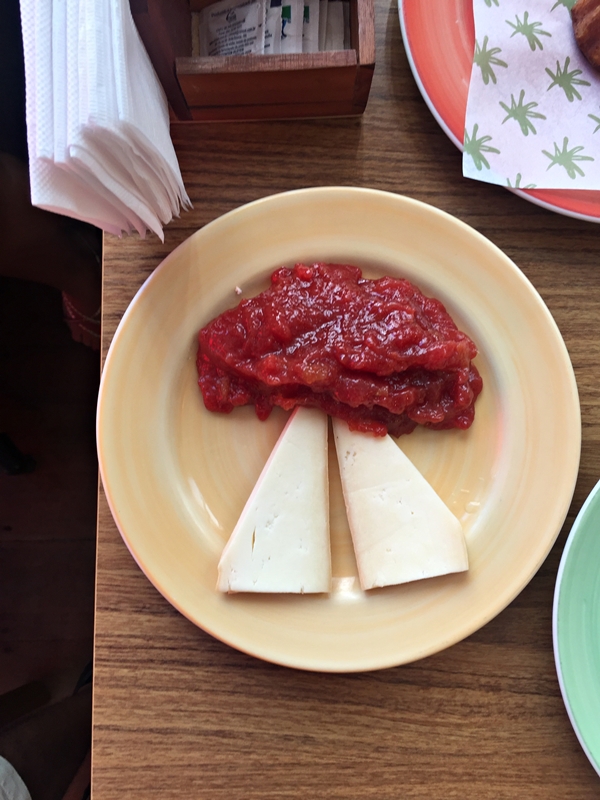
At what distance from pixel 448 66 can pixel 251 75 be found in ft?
1.39

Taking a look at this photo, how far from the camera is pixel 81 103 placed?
0.80m

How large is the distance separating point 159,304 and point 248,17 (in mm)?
634

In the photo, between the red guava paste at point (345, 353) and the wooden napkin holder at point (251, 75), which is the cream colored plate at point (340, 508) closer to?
the red guava paste at point (345, 353)

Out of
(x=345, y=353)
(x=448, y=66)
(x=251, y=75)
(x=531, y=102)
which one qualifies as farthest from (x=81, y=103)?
(x=531, y=102)

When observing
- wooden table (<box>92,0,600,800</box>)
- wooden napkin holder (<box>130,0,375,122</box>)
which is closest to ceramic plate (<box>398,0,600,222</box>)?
wooden napkin holder (<box>130,0,375,122</box>)

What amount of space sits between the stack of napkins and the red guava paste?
37 cm

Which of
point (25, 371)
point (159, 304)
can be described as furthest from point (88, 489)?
point (159, 304)

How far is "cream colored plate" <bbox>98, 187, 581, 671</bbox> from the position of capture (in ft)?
3.52

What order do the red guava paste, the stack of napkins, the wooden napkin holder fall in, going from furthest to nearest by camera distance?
the red guava paste, the wooden napkin holder, the stack of napkins

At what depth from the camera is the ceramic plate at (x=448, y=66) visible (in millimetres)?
1120

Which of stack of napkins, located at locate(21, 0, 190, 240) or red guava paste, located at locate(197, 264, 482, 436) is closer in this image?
stack of napkins, located at locate(21, 0, 190, 240)

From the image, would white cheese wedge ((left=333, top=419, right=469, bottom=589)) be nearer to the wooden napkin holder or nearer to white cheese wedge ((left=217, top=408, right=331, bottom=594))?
white cheese wedge ((left=217, top=408, right=331, bottom=594))

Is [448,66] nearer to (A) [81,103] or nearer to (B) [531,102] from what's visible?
(B) [531,102]

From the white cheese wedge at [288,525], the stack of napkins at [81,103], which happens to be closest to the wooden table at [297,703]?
the white cheese wedge at [288,525]
